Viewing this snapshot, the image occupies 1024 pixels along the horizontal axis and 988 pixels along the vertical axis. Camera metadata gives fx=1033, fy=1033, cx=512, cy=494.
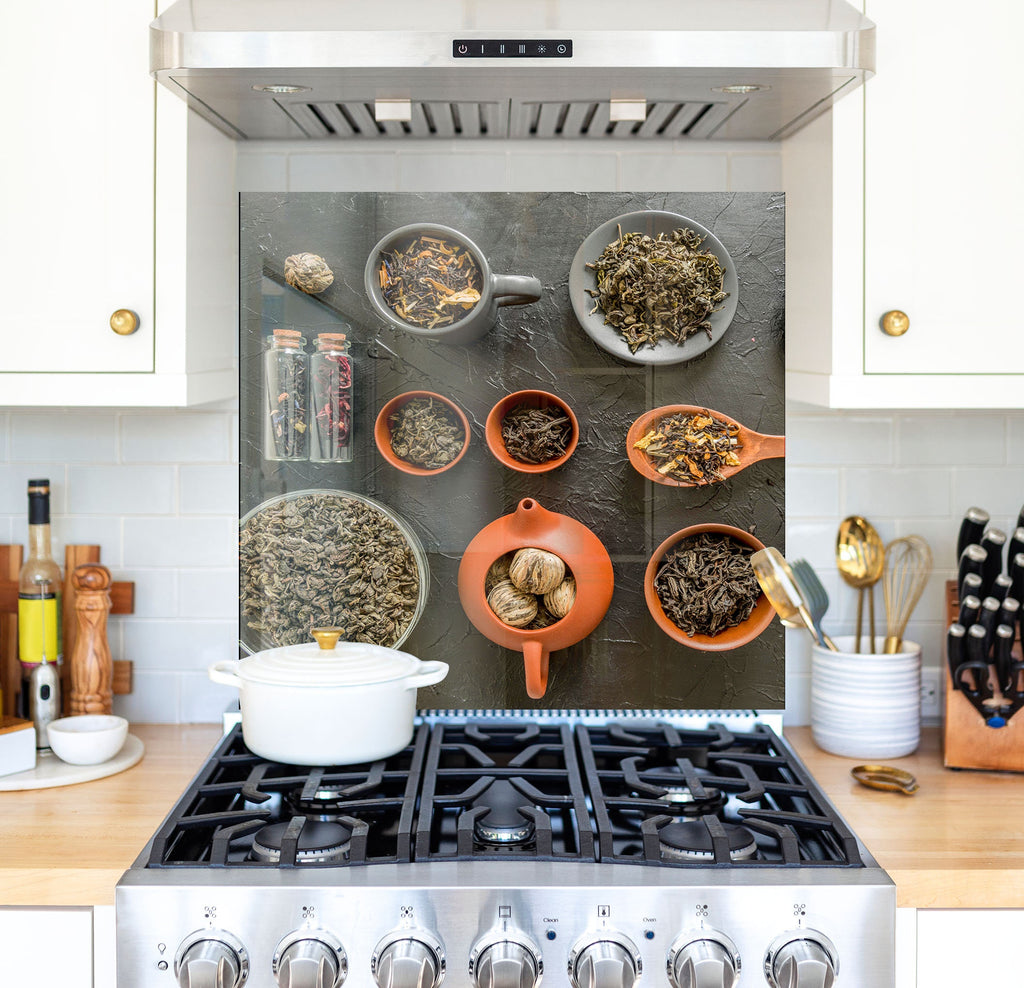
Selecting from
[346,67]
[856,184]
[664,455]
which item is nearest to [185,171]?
[346,67]

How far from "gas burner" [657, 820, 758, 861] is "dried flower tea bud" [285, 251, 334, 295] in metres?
0.97

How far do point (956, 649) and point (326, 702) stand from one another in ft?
3.23

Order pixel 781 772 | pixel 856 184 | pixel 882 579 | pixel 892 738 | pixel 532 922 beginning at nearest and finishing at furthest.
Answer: pixel 532 922, pixel 856 184, pixel 781 772, pixel 892 738, pixel 882 579

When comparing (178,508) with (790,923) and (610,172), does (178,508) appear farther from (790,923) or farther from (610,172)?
(790,923)

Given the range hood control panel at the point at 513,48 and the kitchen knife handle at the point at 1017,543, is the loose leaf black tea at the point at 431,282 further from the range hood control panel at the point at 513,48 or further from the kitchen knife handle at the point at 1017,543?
the kitchen knife handle at the point at 1017,543

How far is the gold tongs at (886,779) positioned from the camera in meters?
1.52

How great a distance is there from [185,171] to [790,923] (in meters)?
1.28

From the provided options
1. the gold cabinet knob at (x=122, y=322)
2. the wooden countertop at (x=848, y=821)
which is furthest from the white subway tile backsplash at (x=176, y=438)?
the wooden countertop at (x=848, y=821)

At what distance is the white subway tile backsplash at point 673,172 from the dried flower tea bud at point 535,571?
650 millimetres

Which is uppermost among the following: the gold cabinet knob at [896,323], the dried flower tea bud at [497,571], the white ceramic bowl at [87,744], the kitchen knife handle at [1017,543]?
the gold cabinet knob at [896,323]

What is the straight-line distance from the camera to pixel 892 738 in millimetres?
1672

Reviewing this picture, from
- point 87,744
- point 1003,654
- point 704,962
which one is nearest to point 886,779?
point 1003,654

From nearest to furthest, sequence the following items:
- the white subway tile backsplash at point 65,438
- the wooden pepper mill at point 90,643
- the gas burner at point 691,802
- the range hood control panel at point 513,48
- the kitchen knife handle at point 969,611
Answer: the range hood control panel at point 513,48, the gas burner at point 691,802, the kitchen knife handle at point 969,611, the wooden pepper mill at point 90,643, the white subway tile backsplash at point 65,438

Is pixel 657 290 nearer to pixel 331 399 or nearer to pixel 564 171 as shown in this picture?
pixel 564 171
